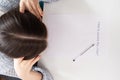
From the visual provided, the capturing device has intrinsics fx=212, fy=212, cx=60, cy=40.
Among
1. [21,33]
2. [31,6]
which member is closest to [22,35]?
[21,33]

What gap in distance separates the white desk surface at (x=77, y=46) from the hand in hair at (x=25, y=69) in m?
0.06

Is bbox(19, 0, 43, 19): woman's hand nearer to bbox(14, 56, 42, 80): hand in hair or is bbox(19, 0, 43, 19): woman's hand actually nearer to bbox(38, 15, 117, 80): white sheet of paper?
bbox(38, 15, 117, 80): white sheet of paper

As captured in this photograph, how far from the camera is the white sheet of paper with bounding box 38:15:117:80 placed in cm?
65

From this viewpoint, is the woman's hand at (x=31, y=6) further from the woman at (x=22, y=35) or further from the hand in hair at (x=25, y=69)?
the hand in hair at (x=25, y=69)

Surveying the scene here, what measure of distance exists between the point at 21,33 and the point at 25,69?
0.69ft

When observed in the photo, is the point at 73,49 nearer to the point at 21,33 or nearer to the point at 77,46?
the point at 77,46

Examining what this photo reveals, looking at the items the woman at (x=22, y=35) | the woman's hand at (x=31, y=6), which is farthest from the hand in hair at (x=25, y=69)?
the woman's hand at (x=31, y=6)

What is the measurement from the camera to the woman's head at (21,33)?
0.62m

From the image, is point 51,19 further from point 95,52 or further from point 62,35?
point 95,52

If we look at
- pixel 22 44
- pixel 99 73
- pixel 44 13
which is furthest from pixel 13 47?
pixel 99 73

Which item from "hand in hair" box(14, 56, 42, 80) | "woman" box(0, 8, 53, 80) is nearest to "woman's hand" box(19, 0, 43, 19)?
"woman" box(0, 8, 53, 80)

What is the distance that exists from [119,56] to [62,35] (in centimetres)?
19

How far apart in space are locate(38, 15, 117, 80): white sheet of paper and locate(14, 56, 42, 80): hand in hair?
0.06m

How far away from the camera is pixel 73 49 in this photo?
68 centimetres
